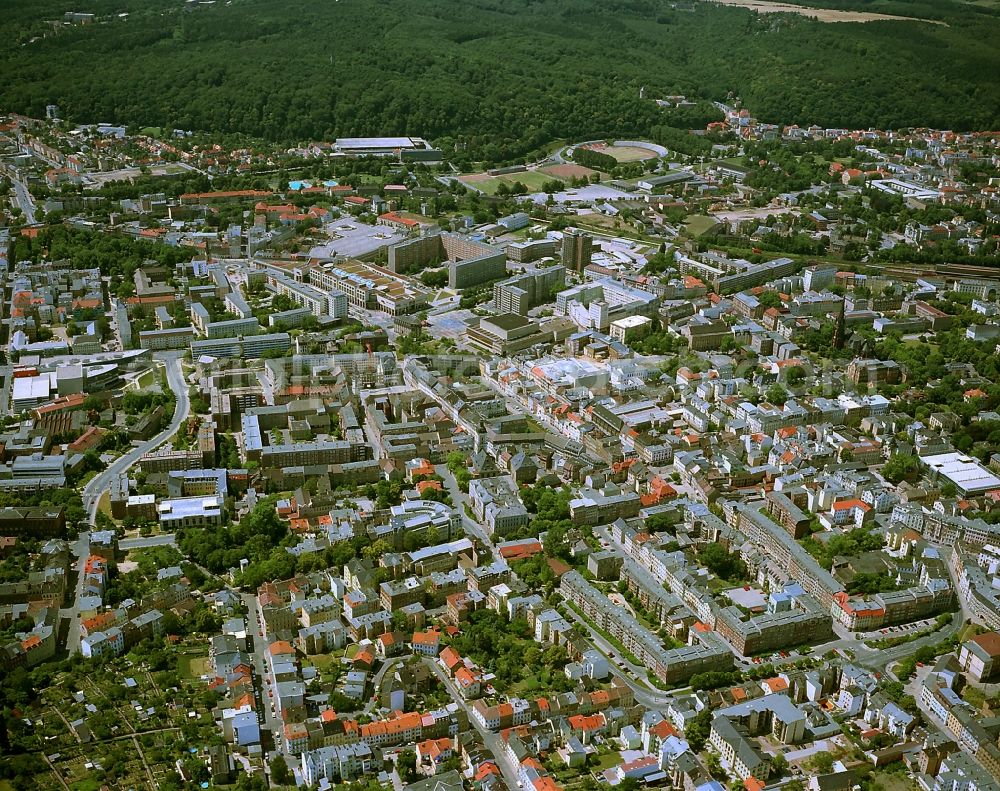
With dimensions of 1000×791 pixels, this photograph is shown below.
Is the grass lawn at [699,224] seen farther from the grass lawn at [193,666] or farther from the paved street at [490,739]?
the grass lawn at [193,666]

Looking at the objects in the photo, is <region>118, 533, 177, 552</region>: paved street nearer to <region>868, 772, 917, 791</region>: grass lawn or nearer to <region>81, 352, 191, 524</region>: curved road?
<region>81, 352, 191, 524</region>: curved road

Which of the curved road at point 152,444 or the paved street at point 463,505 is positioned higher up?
the curved road at point 152,444

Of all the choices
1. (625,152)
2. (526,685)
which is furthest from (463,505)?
(625,152)

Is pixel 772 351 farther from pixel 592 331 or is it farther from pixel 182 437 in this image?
pixel 182 437

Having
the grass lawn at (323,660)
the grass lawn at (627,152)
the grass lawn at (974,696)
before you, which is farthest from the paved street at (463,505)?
the grass lawn at (627,152)

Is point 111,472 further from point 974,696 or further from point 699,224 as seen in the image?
point 699,224

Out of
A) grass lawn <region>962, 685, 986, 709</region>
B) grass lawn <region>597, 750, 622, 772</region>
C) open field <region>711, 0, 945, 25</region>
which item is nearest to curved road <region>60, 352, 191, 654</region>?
grass lawn <region>597, 750, 622, 772</region>

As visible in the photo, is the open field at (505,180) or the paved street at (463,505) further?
the open field at (505,180)
